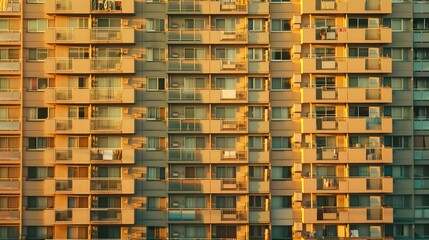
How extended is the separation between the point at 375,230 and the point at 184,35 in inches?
863

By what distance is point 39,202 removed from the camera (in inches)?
2367

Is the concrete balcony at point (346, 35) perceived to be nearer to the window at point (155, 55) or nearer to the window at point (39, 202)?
the window at point (155, 55)

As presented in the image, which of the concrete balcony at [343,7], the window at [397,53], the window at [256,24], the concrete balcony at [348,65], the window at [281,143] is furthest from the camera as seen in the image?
the window at [397,53]

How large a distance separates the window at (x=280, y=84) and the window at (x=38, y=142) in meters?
18.8

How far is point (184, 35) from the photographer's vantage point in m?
59.9

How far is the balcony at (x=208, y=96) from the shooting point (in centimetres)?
5969

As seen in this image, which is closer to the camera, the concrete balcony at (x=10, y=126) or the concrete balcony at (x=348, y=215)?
the concrete balcony at (x=348, y=215)

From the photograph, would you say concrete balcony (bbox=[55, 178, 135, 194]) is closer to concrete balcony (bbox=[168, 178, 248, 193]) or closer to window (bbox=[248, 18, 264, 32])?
concrete balcony (bbox=[168, 178, 248, 193])

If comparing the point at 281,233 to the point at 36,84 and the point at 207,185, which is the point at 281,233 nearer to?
the point at 207,185

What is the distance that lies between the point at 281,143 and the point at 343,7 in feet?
39.5

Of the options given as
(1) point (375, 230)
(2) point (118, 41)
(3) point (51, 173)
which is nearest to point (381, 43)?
(1) point (375, 230)

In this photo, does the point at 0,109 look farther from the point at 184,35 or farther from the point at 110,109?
the point at 184,35

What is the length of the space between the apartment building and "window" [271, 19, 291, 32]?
82mm

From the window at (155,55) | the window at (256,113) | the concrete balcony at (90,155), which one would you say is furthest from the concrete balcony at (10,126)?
→ the window at (256,113)
